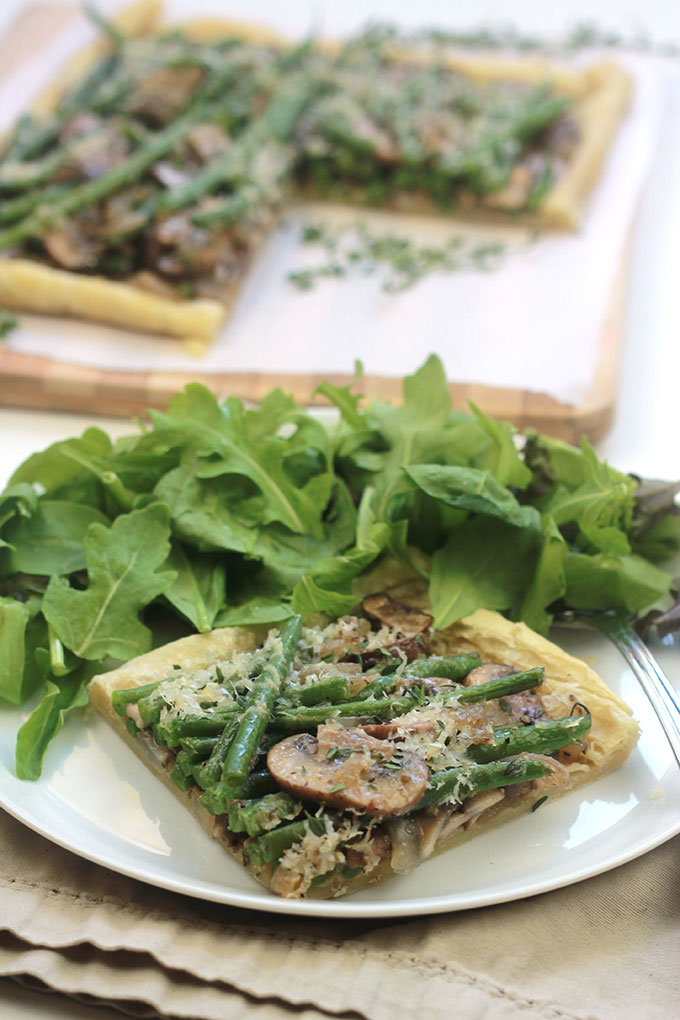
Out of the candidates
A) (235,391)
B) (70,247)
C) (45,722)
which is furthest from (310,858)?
(70,247)

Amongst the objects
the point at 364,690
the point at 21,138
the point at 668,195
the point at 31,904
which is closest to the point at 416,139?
the point at 668,195

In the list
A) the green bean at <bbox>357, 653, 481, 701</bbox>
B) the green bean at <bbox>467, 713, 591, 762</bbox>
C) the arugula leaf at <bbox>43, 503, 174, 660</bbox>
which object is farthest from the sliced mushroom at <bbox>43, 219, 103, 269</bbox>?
the green bean at <bbox>467, 713, 591, 762</bbox>

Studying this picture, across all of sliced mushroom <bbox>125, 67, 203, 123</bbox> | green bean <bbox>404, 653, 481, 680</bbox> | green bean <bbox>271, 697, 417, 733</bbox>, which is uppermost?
sliced mushroom <bbox>125, 67, 203, 123</bbox>

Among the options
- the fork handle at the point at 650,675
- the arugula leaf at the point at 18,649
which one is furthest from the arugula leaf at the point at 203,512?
the fork handle at the point at 650,675

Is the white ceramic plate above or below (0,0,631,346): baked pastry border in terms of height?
below

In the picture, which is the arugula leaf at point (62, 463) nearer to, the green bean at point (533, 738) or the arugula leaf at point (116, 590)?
the arugula leaf at point (116, 590)

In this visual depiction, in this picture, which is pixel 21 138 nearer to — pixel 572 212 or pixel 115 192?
pixel 115 192

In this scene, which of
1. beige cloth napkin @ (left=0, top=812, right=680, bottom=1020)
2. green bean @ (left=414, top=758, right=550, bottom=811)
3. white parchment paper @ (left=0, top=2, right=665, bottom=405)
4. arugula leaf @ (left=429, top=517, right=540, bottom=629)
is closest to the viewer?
beige cloth napkin @ (left=0, top=812, right=680, bottom=1020)

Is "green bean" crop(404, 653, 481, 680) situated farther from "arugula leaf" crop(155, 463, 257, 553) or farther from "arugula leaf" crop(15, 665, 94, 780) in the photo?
"arugula leaf" crop(15, 665, 94, 780)
